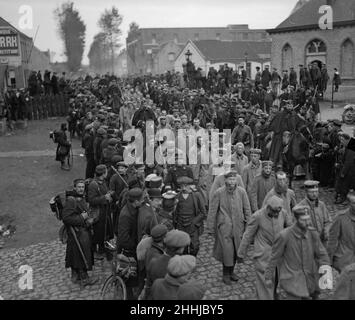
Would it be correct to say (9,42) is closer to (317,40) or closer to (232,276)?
(232,276)

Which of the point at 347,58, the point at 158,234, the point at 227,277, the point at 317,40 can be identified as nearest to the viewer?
the point at 158,234

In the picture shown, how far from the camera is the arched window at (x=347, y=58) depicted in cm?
3338

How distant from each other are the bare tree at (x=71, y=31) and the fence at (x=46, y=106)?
142 feet

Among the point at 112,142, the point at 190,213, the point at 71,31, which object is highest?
the point at 71,31

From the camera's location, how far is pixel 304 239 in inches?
230

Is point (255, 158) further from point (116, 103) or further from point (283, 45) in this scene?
point (283, 45)

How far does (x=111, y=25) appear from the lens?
7612 centimetres

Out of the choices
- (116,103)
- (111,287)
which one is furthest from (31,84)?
(111,287)

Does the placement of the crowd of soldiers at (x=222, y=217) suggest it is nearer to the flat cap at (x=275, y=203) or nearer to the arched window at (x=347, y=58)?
the flat cap at (x=275, y=203)

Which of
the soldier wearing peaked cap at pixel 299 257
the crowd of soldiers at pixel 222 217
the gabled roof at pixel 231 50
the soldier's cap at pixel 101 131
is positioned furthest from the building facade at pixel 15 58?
the gabled roof at pixel 231 50

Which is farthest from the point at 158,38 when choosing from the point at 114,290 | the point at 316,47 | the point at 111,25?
the point at 114,290

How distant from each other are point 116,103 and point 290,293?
54.7 ft

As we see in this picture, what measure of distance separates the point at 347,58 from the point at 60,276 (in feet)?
101
